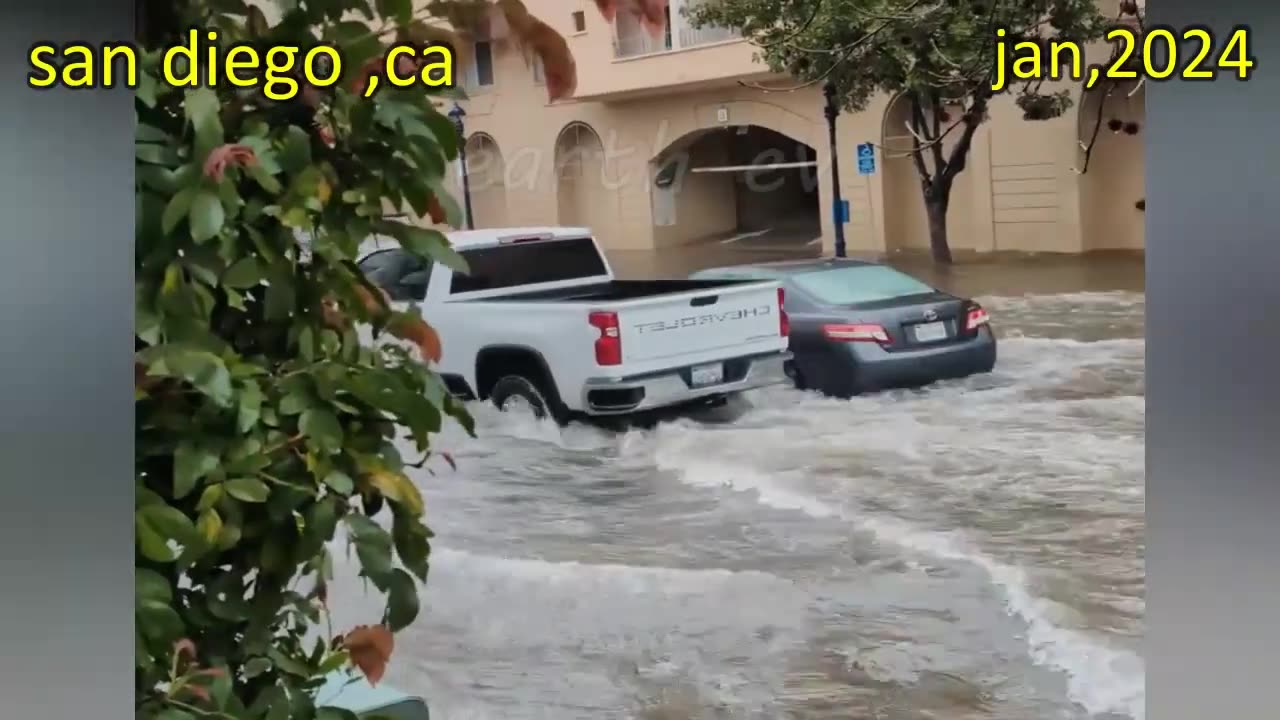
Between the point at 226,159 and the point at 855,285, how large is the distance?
4.18ft

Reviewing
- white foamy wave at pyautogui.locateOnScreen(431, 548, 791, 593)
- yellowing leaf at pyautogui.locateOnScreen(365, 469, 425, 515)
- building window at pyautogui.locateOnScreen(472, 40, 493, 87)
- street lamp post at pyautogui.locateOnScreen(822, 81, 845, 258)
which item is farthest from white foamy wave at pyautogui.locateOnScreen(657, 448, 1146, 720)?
building window at pyautogui.locateOnScreen(472, 40, 493, 87)

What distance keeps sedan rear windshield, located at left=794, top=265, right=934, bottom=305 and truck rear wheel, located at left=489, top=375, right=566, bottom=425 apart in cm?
59

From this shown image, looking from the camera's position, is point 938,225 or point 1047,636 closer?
point 1047,636

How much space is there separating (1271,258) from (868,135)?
80 centimetres

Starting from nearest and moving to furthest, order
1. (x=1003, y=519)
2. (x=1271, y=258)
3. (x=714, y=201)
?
(x=1271, y=258), (x=1003, y=519), (x=714, y=201)

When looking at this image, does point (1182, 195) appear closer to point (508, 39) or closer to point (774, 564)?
point (774, 564)

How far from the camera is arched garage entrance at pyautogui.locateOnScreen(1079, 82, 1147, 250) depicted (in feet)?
7.50

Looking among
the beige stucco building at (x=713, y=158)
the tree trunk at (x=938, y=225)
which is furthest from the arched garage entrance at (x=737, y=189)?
A: the tree trunk at (x=938, y=225)

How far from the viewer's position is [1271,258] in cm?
217

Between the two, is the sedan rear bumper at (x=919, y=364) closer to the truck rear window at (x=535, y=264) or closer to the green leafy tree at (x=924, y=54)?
the green leafy tree at (x=924, y=54)

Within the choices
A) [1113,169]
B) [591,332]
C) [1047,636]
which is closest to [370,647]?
[591,332]

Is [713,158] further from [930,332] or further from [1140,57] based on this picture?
[1140,57]

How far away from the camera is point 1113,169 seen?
232cm

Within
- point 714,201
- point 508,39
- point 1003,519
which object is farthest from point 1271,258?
point 508,39
